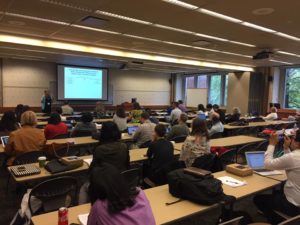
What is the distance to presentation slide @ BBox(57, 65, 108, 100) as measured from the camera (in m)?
11.6

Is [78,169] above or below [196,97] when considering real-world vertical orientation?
below

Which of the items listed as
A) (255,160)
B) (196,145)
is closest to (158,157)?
(196,145)

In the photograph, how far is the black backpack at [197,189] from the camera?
206 centimetres

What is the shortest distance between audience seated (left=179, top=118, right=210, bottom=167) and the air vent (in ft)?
9.34

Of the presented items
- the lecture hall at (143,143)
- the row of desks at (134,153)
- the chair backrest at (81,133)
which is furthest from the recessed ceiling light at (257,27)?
the chair backrest at (81,133)

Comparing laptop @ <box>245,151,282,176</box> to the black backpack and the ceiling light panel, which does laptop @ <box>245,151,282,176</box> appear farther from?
the ceiling light panel

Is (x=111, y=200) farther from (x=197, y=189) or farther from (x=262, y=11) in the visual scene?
(x=262, y=11)

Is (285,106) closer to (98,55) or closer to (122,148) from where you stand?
(98,55)

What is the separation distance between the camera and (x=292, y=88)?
11.8 meters

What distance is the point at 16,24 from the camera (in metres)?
5.40

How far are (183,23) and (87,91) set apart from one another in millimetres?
8207

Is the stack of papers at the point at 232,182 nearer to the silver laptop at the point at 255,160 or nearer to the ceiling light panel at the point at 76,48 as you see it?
the silver laptop at the point at 255,160

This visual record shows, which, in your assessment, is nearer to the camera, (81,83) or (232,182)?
(232,182)

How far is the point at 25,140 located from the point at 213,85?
1255 centimetres
